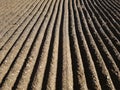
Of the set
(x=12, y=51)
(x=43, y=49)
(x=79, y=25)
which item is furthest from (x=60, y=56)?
(x=79, y=25)

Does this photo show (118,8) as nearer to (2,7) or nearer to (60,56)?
(2,7)

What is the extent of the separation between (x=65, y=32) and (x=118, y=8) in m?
5.93

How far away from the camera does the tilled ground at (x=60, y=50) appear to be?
22.0 feet

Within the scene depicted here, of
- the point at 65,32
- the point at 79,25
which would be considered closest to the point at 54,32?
the point at 65,32

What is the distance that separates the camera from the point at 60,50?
8805 millimetres

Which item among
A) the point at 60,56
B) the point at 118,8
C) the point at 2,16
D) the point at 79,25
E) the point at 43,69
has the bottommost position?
the point at 43,69

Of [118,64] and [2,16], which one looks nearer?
[118,64]

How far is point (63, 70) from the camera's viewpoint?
721 cm

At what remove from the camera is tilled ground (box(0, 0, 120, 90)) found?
669 centimetres

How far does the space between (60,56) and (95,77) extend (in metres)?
1.69

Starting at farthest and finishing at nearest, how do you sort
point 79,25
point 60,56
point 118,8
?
point 118,8
point 79,25
point 60,56

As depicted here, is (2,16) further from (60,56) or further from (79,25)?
(60,56)

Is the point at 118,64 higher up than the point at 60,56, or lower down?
lower down

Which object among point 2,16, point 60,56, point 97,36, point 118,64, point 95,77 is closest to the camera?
point 95,77
